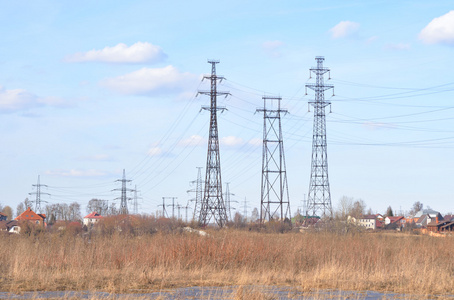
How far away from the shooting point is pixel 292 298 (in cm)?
1953

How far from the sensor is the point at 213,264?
2989 centimetres

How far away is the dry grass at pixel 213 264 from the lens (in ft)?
74.5

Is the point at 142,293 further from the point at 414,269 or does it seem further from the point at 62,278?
the point at 414,269

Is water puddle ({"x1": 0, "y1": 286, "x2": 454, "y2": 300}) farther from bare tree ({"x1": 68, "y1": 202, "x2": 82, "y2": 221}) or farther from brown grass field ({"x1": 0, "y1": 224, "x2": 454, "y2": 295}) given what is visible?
bare tree ({"x1": 68, "y1": 202, "x2": 82, "y2": 221})

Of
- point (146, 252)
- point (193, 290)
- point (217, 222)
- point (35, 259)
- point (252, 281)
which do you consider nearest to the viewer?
point (193, 290)

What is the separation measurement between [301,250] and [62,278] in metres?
14.4

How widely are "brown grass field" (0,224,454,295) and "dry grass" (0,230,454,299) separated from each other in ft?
0.15

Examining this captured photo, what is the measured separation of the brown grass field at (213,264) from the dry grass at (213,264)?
0.15ft

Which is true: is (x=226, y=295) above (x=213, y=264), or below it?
above

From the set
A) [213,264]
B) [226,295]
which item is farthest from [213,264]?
[226,295]

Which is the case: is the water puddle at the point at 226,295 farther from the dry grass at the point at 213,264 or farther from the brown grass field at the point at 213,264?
the brown grass field at the point at 213,264

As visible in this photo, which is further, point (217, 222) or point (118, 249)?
point (217, 222)

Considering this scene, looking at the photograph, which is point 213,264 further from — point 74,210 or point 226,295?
point 74,210

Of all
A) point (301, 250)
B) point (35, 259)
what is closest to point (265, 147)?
point (301, 250)
